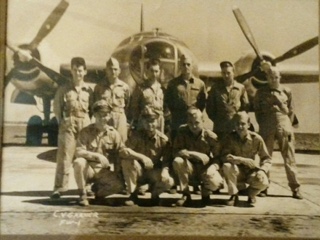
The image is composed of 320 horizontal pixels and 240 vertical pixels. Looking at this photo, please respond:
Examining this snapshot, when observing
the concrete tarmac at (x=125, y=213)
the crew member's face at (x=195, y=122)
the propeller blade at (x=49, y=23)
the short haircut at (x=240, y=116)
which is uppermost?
the propeller blade at (x=49, y=23)

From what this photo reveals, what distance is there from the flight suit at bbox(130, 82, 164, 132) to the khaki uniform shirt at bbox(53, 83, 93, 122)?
4.9 inches

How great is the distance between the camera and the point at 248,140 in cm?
140

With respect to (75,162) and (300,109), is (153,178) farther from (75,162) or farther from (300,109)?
(300,109)

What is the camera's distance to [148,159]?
1379 mm

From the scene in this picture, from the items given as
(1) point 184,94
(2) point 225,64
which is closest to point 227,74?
(2) point 225,64

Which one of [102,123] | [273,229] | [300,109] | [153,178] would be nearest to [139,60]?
[102,123]

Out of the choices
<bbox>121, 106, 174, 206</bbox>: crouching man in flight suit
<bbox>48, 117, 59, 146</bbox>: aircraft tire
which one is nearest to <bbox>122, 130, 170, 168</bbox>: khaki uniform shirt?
<bbox>121, 106, 174, 206</bbox>: crouching man in flight suit

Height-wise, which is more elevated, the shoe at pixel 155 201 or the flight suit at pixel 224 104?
the flight suit at pixel 224 104

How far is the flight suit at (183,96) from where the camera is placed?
4.58 feet

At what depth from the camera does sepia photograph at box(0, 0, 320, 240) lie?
1337 mm

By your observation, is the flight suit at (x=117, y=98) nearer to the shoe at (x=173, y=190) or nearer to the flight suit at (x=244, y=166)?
the shoe at (x=173, y=190)

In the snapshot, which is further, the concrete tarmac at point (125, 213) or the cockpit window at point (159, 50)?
the cockpit window at point (159, 50)

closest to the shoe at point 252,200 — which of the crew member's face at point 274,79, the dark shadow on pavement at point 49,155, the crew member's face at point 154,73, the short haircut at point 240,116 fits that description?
the short haircut at point 240,116

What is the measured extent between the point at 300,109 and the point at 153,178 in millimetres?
469
